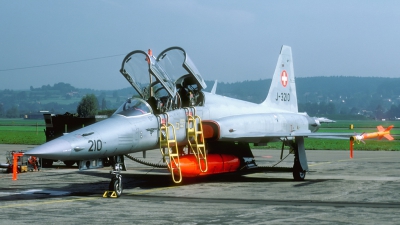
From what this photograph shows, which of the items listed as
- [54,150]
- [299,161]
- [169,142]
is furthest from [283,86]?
[54,150]

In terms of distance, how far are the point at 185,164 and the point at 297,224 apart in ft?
19.1

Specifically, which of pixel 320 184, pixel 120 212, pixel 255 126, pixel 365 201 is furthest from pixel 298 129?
pixel 120 212

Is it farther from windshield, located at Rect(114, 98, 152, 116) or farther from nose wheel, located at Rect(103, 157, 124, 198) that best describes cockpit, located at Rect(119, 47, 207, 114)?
nose wheel, located at Rect(103, 157, 124, 198)

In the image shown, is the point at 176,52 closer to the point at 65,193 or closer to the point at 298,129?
the point at 65,193

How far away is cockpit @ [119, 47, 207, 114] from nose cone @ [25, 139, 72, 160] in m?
3.10

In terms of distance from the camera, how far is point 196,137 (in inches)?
587

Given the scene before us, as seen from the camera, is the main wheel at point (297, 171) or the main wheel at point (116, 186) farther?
the main wheel at point (297, 171)

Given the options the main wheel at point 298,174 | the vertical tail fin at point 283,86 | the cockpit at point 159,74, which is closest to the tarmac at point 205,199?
the main wheel at point 298,174

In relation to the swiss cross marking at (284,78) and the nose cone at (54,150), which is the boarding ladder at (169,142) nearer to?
the nose cone at (54,150)

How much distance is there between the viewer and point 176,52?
580 inches

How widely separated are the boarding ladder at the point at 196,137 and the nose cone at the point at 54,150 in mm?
4295

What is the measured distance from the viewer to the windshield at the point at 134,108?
13359mm

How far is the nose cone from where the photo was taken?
422 inches

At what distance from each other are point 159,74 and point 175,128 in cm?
137
